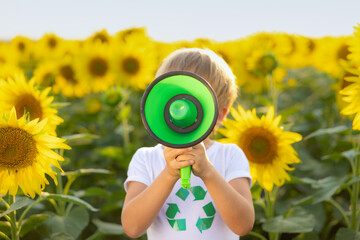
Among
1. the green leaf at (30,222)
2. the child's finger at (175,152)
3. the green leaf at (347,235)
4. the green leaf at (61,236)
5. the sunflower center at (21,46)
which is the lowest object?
the green leaf at (347,235)

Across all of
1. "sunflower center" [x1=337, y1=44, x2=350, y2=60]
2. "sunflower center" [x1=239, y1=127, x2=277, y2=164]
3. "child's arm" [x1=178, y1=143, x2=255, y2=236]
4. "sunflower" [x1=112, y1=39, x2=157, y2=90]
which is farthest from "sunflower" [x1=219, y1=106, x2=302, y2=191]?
"sunflower center" [x1=337, y1=44, x2=350, y2=60]

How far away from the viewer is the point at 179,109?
1153 mm

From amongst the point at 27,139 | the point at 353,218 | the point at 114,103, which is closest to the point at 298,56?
the point at 114,103

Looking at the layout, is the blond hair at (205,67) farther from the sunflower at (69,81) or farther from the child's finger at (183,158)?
the sunflower at (69,81)

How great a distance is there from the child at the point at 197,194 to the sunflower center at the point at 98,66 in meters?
2.57

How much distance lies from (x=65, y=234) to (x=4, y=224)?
0.28 meters

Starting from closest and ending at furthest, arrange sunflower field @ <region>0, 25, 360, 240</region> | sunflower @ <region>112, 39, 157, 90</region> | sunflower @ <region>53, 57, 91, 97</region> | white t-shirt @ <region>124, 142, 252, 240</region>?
white t-shirt @ <region>124, 142, 252, 240</region>, sunflower field @ <region>0, 25, 360, 240</region>, sunflower @ <region>112, 39, 157, 90</region>, sunflower @ <region>53, 57, 91, 97</region>

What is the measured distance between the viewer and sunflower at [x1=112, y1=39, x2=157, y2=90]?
3934mm

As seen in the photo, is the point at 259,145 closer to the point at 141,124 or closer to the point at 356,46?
the point at 356,46

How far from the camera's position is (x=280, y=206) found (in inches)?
99.5

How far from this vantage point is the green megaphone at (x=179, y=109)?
1.15 metres

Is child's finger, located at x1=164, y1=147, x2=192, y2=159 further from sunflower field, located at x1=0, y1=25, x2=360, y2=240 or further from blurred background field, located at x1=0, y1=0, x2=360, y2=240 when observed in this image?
blurred background field, located at x1=0, y1=0, x2=360, y2=240

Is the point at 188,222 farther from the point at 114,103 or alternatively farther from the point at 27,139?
the point at 114,103

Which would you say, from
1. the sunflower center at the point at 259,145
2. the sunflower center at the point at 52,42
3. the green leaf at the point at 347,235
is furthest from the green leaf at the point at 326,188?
the sunflower center at the point at 52,42
